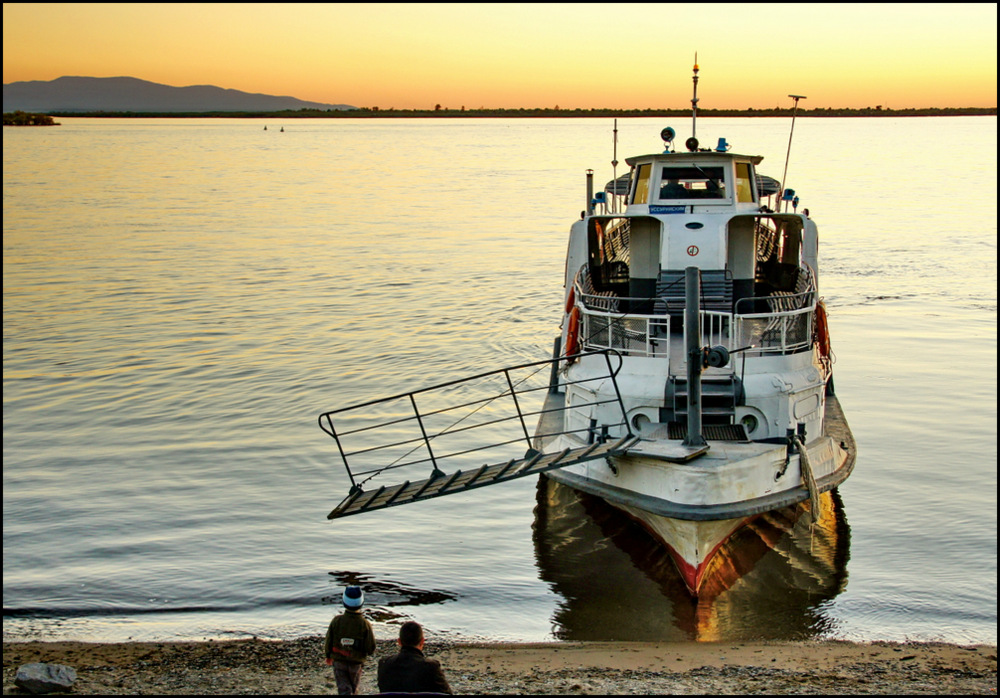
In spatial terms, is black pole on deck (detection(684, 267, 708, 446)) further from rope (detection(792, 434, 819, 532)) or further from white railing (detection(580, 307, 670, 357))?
rope (detection(792, 434, 819, 532))

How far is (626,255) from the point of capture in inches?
723

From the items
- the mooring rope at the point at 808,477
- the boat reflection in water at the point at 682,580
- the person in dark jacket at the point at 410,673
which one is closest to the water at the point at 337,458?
the boat reflection in water at the point at 682,580

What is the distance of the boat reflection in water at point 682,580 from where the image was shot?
11.5m

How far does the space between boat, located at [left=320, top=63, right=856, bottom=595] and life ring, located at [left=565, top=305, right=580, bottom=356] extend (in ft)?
0.10

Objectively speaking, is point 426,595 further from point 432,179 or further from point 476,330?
point 432,179

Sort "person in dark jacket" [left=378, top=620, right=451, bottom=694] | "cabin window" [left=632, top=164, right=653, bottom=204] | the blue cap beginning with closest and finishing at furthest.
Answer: "person in dark jacket" [left=378, top=620, right=451, bottom=694]
the blue cap
"cabin window" [left=632, top=164, right=653, bottom=204]

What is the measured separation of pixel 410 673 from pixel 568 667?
3374 millimetres

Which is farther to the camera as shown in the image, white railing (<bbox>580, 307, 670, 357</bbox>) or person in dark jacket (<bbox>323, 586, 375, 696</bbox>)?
white railing (<bbox>580, 307, 670, 357</bbox>)

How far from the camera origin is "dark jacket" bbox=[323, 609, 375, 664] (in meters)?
8.18

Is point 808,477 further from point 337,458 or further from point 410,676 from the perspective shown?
Answer: point 337,458

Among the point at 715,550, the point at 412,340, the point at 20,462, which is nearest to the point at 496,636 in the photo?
the point at 715,550

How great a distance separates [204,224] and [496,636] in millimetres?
43042

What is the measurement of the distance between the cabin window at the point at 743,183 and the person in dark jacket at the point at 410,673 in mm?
11979

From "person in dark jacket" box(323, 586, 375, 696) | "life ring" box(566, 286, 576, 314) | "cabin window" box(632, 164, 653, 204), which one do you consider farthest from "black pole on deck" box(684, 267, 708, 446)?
"cabin window" box(632, 164, 653, 204)
